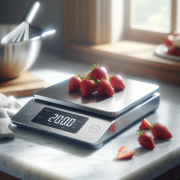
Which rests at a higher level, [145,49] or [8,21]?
[8,21]

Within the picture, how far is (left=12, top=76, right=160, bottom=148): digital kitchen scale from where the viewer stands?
2.55 feet

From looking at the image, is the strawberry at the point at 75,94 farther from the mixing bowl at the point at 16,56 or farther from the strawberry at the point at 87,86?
the mixing bowl at the point at 16,56

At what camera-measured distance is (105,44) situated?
1653mm

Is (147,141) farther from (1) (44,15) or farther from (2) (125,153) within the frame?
(1) (44,15)

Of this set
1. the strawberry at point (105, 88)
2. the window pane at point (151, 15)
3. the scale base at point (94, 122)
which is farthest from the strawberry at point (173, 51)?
the strawberry at point (105, 88)

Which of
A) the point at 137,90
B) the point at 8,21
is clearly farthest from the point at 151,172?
the point at 8,21

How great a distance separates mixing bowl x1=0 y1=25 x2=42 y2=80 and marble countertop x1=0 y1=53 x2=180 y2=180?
1.25 feet

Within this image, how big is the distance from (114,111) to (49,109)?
0.60ft

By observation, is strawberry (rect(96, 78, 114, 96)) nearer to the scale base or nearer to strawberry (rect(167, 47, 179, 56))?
the scale base

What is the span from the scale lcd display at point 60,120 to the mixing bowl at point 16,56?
40cm

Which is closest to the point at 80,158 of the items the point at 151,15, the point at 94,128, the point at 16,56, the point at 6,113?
the point at 94,128

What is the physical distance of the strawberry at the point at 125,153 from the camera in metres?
0.71

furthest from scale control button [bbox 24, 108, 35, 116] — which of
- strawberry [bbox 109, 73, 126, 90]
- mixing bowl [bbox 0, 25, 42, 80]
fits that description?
mixing bowl [bbox 0, 25, 42, 80]

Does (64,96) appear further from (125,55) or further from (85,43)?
(85,43)
